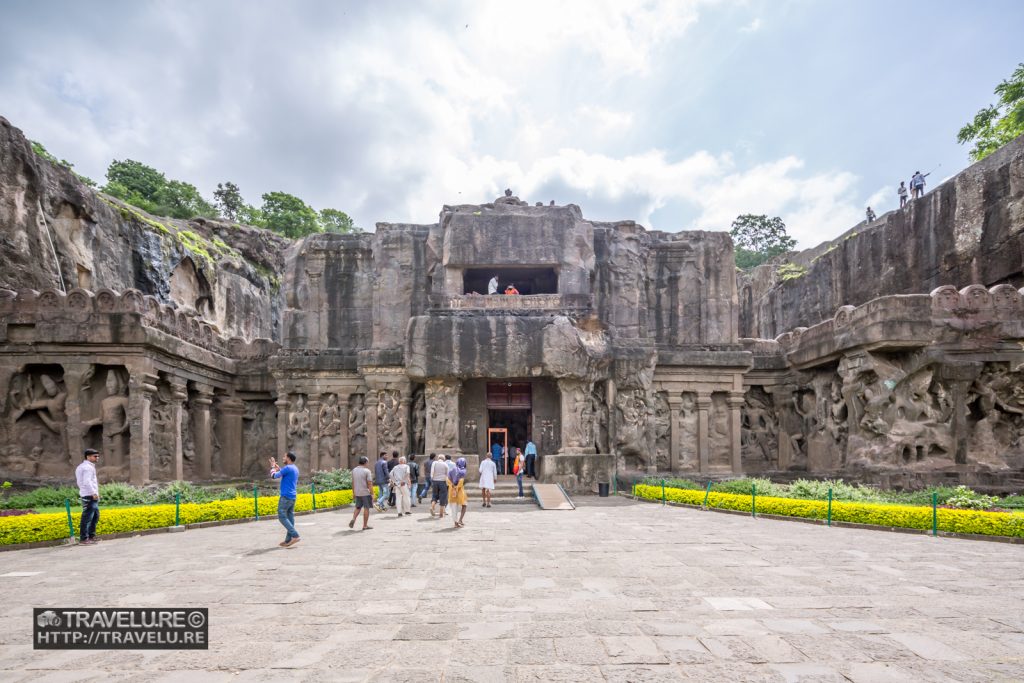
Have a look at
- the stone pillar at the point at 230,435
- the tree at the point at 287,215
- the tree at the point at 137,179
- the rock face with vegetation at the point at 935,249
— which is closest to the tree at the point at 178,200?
the tree at the point at 137,179

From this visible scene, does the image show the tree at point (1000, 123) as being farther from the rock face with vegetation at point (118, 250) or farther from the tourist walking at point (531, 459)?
the rock face with vegetation at point (118, 250)

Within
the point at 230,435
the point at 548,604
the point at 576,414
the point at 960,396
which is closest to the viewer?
the point at 548,604

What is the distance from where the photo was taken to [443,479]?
44.1ft

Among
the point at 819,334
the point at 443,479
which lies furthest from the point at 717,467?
the point at 443,479

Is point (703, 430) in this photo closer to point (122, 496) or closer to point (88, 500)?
point (122, 496)

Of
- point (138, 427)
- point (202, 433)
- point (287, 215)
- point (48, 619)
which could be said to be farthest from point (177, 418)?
point (287, 215)

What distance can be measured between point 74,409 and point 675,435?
19.2 metres

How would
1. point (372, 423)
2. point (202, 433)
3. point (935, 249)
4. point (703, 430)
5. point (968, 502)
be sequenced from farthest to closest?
point (935, 249), point (703, 430), point (202, 433), point (372, 423), point (968, 502)

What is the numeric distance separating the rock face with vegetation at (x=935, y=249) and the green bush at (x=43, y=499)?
28355mm

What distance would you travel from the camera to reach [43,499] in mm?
14711

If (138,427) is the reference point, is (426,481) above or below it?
below

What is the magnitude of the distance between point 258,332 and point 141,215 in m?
9.70

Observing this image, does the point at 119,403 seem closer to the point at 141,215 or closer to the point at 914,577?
the point at 141,215

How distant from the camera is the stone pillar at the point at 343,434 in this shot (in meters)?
21.9
